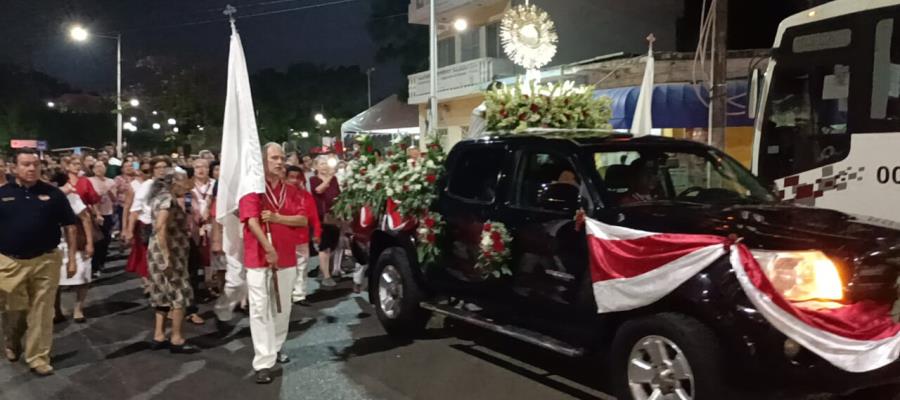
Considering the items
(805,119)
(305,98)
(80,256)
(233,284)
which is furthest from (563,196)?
(305,98)

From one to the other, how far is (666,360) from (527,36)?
25.5 ft

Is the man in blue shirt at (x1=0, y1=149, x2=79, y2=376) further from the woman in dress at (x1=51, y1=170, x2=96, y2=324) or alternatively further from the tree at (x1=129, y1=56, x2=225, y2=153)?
the tree at (x1=129, y1=56, x2=225, y2=153)

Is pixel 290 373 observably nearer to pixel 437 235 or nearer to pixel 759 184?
pixel 437 235

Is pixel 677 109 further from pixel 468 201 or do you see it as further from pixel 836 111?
pixel 468 201

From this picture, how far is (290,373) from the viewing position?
245 inches

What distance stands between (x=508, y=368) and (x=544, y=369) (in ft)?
1.00

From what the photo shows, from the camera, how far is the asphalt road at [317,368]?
18.7 feet

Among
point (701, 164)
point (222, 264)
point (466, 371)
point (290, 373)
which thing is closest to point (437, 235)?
point (466, 371)

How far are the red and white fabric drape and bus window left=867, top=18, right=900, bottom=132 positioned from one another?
11.2 feet

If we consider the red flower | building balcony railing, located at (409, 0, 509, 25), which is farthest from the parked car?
building balcony railing, located at (409, 0, 509, 25)

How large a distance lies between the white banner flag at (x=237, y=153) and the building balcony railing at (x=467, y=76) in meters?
16.0

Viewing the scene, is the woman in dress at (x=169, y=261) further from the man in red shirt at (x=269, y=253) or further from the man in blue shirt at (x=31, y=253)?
the man in red shirt at (x=269, y=253)

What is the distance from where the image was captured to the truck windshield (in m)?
5.43

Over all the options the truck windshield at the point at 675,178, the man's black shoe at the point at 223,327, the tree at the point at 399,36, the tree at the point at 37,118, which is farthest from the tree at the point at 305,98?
the truck windshield at the point at 675,178
